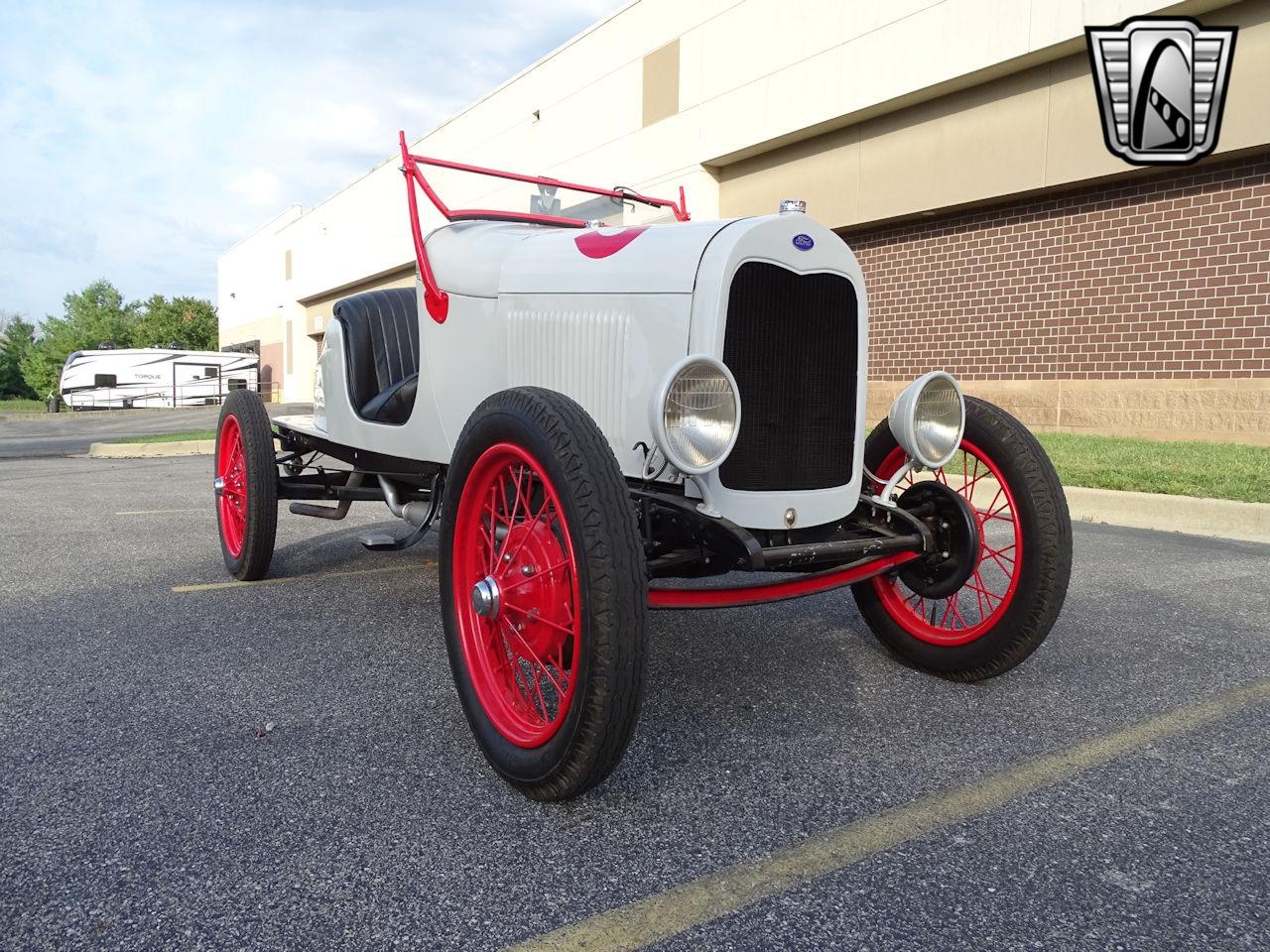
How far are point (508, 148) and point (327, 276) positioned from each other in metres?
14.9

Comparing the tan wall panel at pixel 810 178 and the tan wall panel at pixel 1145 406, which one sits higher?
the tan wall panel at pixel 810 178

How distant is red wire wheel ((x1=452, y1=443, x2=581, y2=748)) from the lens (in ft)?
7.81

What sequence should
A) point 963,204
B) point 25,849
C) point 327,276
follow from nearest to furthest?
point 25,849 < point 963,204 < point 327,276

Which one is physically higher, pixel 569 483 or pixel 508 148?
pixel 508 148

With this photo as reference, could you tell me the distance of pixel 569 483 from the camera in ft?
7.05

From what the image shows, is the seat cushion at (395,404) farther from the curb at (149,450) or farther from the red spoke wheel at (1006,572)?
the curb at (149,450)

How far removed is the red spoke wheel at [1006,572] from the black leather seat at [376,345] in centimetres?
240

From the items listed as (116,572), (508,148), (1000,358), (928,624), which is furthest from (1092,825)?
(508,148)

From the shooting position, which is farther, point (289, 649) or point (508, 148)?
point (508, 148)

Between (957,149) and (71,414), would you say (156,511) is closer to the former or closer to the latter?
(957,149)

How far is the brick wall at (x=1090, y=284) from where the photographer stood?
990 centimetres

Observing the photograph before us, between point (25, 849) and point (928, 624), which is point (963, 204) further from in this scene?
point (25, 849)

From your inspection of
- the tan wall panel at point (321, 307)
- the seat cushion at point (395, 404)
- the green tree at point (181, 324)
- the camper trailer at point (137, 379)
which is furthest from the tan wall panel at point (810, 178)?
the green tree at point (181, 324)

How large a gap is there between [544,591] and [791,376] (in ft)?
3.47
